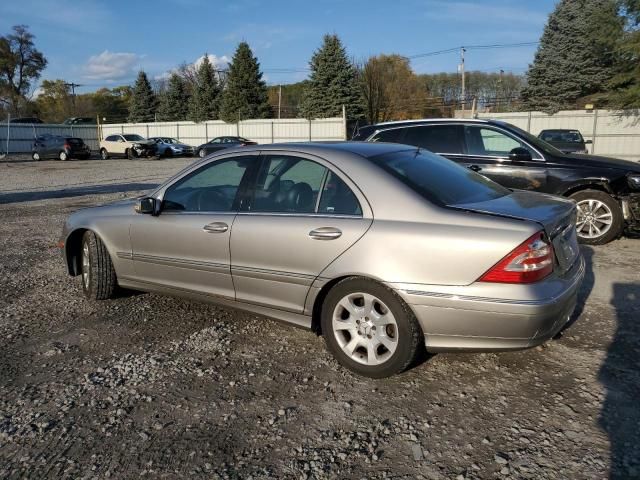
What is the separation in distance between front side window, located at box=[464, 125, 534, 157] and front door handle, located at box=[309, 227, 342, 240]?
473 centimetres

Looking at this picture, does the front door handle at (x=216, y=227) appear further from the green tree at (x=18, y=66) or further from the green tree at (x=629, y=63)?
the green tree at (x=18, y=66)

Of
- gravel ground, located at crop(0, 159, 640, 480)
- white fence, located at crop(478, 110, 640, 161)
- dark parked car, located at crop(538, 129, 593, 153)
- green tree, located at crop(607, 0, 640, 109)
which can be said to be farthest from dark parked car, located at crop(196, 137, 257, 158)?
gravel ground, located at crop(0, 159, 640, 480)

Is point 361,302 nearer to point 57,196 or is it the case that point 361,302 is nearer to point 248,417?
point 248,417

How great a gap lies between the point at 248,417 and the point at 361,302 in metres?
1.00

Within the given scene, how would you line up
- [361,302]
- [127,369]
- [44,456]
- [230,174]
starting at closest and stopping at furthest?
[44,456] → [361,302] → [127,369] → [230,174]

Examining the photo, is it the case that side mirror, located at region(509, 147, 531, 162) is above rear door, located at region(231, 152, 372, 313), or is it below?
above

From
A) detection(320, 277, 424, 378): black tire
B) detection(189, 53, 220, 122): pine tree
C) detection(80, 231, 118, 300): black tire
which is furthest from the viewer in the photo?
detection(189, 53, 220, 122): pine tree

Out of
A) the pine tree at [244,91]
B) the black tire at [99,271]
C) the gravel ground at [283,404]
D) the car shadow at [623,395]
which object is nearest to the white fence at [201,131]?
the pine tree at [244,91]

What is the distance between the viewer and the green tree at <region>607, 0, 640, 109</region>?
88.7 ft

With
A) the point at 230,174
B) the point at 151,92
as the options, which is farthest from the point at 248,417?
the point at 151,92

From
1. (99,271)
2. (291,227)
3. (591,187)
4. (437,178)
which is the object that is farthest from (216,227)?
(591,187)

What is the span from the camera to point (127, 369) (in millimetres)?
3602

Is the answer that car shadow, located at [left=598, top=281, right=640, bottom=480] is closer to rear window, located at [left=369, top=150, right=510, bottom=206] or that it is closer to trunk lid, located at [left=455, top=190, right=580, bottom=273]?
trunk lid, located at [left=455, top=190, right=580, bottom=273]

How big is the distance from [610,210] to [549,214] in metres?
4.33
